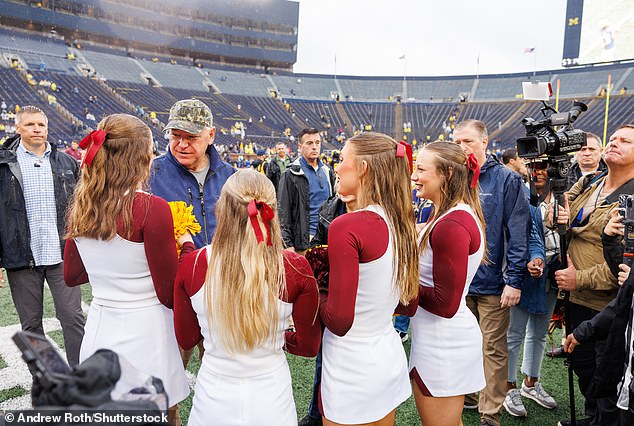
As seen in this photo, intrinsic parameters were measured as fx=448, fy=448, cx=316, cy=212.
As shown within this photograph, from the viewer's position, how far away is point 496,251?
274 cm

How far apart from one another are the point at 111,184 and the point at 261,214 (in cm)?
61

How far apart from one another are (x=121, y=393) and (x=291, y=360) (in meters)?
3.02

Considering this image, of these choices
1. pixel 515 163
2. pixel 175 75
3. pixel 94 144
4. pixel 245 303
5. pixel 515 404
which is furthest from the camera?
pixel 175 75

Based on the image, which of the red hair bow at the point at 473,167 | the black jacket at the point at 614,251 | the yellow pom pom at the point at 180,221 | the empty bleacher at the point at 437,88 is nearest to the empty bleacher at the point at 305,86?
the empty bleacher at the point at 437,88

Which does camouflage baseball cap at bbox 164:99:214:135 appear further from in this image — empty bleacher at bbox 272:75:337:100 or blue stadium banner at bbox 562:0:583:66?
empty bleacher at bbox 272:75:337:100

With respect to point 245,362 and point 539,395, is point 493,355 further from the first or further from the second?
point 245,362

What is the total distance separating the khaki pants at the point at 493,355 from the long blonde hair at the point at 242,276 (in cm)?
176

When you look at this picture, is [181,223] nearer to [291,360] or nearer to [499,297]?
[499,297]

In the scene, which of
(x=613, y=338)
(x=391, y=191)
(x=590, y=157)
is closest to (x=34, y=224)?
(x=391, y=191)

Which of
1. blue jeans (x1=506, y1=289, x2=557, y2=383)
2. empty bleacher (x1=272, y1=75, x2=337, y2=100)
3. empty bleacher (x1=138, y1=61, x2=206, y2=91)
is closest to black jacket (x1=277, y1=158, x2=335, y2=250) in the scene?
blue jeans (x1=506, y1=289, x2=557, y2=383)

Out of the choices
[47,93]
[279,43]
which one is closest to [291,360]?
[47,93]

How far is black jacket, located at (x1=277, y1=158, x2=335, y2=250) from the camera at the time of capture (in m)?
4.52

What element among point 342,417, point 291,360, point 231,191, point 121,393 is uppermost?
point 231,191

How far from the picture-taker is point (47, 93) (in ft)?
94.4
